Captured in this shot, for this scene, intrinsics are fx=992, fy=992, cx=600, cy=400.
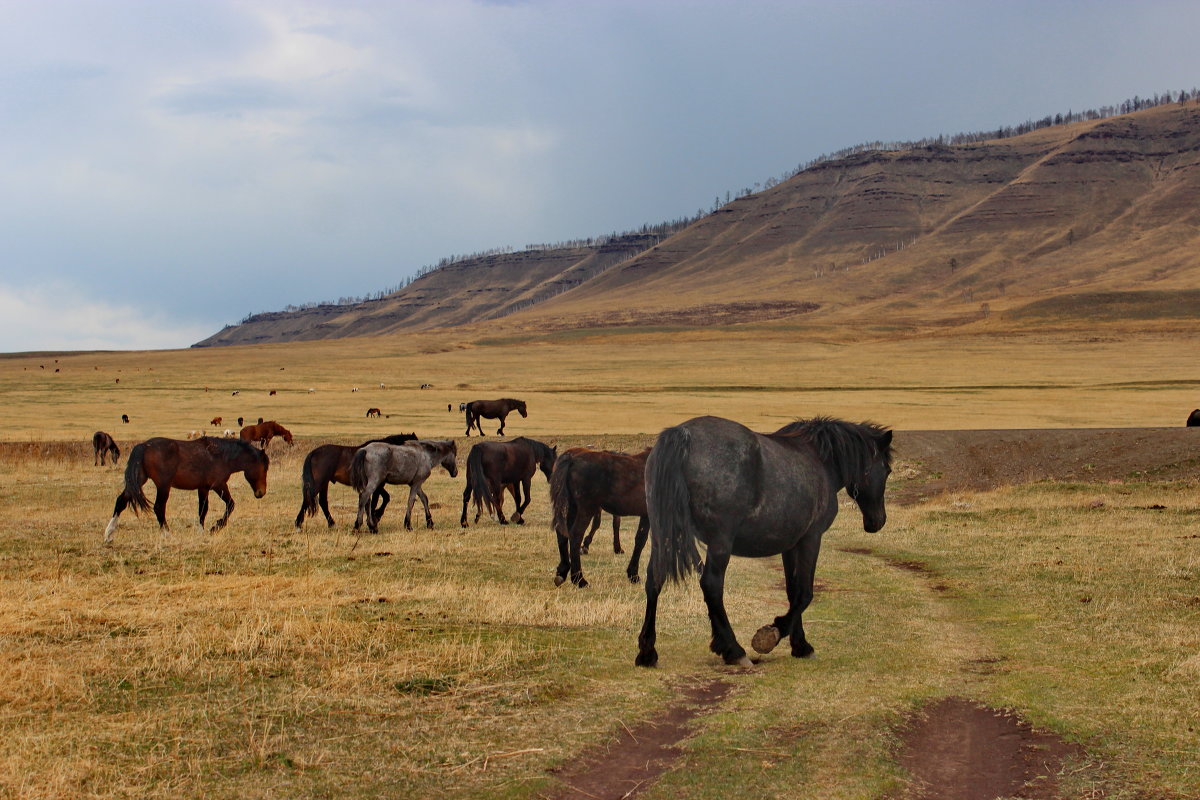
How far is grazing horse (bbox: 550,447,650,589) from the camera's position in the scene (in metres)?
14.2

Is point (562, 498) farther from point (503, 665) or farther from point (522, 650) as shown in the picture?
point (503, 665)

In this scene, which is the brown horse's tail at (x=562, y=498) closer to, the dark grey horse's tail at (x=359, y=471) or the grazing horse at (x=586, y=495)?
the grazing horse at (x=586, y=495)

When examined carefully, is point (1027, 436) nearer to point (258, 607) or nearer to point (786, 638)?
point (786, 638)

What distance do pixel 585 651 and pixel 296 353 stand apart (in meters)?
125

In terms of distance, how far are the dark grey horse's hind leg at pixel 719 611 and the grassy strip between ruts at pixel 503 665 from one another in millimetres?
200

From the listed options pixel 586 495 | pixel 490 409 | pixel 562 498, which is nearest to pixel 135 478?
pixel 562 498

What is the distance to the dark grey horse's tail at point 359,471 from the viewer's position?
A: 19500 mm

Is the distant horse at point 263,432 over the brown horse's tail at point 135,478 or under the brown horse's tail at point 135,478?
under

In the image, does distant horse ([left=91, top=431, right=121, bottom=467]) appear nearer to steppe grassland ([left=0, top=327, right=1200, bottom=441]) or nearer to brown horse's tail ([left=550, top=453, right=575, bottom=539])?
steppe grassland ([left=0, top=327, right=1200, bottom=441])

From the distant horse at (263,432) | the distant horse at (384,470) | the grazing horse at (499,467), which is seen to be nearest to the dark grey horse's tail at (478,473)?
the grazing horse at (499,467)

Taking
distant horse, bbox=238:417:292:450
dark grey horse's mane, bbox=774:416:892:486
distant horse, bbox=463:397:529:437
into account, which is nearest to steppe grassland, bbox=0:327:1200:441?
distant horse, bbox=463:397:529:437

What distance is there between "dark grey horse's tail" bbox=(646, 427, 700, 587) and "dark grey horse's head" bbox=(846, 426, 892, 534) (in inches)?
97.5

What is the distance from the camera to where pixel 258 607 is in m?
11.2

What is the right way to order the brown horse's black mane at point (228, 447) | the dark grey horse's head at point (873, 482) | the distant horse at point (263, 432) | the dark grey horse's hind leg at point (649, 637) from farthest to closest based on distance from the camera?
the distant horse at point (263, 432) < the brown horse's black mane at point (228, 447) < the dark grey horse's head at point (873, 482) < the dark grey horse's hind leg at point (649, 637)
